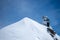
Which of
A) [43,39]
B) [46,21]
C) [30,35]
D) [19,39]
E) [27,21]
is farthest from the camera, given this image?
[46,21]

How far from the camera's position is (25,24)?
21484 millimetres

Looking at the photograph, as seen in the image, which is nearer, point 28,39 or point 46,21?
point 28,39

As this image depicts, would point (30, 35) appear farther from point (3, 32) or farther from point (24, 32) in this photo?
point (3, 32)

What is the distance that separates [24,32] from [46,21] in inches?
605

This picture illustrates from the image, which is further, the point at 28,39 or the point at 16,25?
the point at 16,25

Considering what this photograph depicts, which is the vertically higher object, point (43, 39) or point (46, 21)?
point (46, 21)

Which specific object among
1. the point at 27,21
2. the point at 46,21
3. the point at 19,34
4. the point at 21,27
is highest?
the point at 46,21

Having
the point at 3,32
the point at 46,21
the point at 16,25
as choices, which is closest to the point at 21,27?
the point at 16,25

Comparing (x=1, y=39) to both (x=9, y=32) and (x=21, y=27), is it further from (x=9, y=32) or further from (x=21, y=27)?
(x=21, y=27)

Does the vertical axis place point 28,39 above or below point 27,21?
below

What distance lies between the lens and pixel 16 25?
21.1 m

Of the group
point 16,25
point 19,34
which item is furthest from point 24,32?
point 16,25

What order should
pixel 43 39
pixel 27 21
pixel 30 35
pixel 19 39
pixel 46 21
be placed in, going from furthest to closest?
1. pixel 46 21
2. pixel 27 21
3. pixel 43 39
4. pixel 30 35
5. pixel 19 39

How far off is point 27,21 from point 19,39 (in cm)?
542
